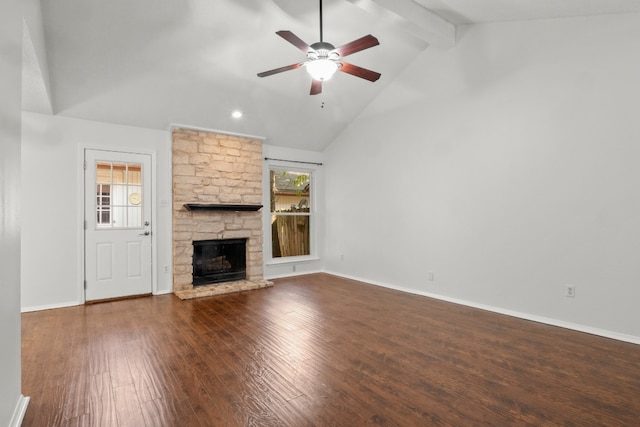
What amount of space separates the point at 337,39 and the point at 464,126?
2.00 metres

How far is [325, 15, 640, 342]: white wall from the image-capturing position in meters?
3.12

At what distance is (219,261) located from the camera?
570 centimetres

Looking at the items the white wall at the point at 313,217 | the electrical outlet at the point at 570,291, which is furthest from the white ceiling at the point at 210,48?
the electrical outlet at the point at 570,291

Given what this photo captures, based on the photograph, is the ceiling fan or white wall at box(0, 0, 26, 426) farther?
the ceiling fan

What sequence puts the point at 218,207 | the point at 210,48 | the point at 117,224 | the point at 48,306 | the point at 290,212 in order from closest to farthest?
the point at 210,48
the point at 48,306
the point at 117,224
the point at 218,207
the point at 290,212

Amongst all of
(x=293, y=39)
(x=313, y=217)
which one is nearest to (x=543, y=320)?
(x=293, y=39)

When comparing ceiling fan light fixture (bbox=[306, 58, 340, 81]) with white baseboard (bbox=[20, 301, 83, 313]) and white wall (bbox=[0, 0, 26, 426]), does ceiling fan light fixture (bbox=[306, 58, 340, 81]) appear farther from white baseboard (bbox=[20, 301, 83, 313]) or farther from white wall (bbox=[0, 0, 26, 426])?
white baseboard (bbox=[20, 301, 83, 313])

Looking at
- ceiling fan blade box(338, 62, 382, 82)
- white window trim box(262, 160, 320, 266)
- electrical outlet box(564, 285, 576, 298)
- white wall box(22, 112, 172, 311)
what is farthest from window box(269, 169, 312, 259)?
electrical outlet box(564, 285, 576, 298)

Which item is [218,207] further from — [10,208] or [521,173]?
[521,173]

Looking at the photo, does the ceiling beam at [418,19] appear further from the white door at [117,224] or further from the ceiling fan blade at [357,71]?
the white door at [117,224]

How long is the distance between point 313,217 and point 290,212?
1.69 ft

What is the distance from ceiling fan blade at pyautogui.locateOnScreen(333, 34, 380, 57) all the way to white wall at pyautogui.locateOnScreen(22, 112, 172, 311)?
3.72 metres

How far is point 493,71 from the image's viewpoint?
400cm

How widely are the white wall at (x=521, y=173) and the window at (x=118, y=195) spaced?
3.79 m
